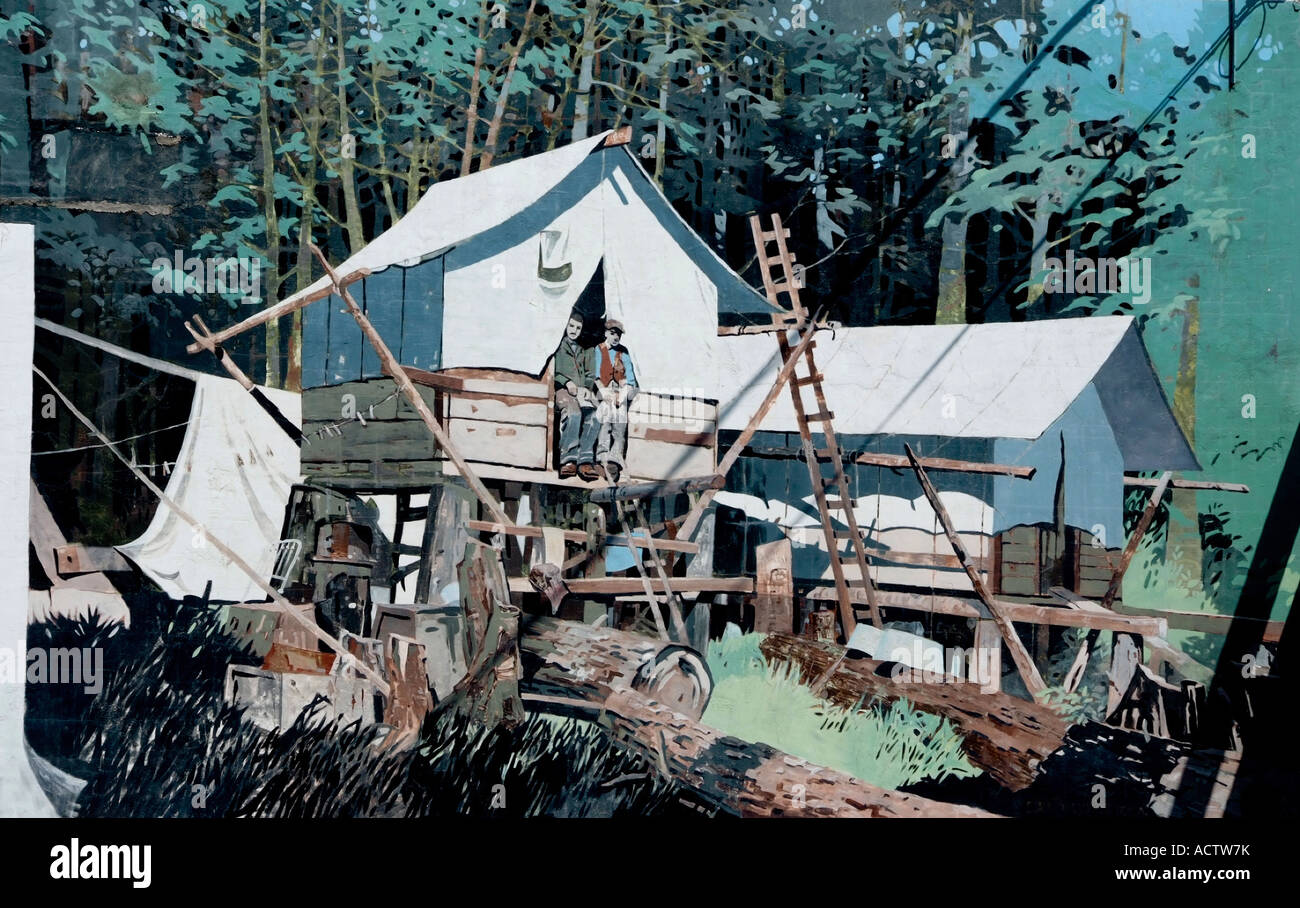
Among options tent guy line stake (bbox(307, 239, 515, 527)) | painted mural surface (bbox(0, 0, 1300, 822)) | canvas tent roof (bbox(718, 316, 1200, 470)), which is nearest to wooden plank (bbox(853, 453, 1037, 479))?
painted mural surface (bbox(0, 0, 1300, 822))

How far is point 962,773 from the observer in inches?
327

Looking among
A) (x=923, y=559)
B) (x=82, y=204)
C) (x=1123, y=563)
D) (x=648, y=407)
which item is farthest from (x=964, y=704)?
(x=82, y=204)

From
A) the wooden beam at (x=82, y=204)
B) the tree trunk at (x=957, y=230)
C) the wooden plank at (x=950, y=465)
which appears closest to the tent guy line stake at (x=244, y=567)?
the wooden beam at (x=82, y=204)

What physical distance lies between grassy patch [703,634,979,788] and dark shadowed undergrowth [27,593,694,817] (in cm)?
85

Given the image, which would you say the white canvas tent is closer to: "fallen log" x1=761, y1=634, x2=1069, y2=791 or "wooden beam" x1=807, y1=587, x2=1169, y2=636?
"fallen log" x1=761, y1=634, x2=1069, y2=791

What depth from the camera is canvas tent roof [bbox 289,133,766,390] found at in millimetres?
8141

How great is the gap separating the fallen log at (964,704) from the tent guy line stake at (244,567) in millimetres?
2722

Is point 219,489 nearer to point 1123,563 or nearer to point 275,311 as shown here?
point 275,311

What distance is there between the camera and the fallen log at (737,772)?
8016mm

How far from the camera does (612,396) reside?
8.43 metres

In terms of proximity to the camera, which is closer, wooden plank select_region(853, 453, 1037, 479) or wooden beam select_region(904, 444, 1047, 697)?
wooden beam select_region(904, 444, 1047, 697)
